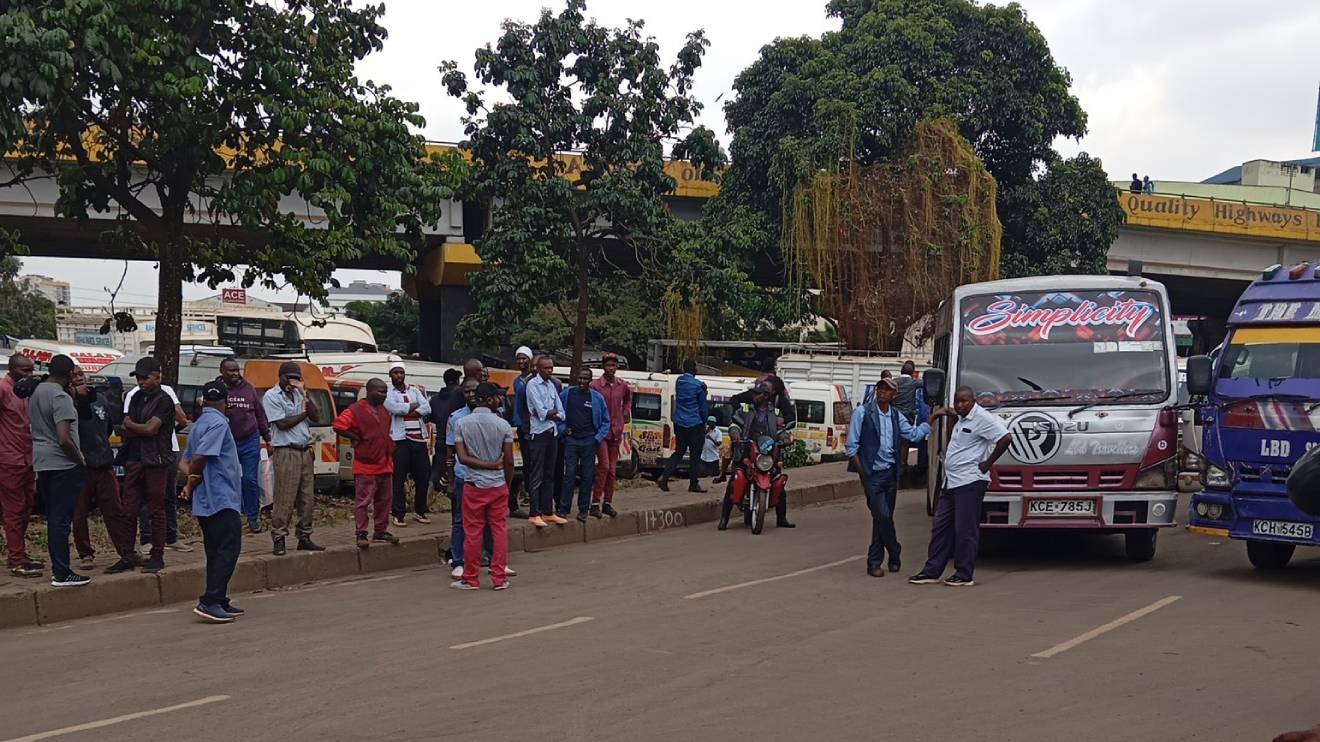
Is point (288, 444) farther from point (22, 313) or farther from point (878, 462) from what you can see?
point (22, 313)

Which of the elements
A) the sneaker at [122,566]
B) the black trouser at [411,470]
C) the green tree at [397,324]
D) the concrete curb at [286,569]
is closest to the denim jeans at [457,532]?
the concrete curb at [286,569]

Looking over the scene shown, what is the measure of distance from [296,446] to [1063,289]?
7.47m

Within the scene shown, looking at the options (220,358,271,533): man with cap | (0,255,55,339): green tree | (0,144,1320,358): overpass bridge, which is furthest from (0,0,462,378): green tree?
(0,255,55,339): green tree

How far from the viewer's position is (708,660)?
783 cm

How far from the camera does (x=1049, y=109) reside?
35.2 metres

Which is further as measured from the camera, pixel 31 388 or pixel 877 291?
pixel 877 291

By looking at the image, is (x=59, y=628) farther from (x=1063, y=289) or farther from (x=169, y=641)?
(x=1063, y=289)

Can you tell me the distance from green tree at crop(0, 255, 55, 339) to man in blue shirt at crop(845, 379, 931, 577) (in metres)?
51.6

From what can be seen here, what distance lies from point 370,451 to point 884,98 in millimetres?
23558

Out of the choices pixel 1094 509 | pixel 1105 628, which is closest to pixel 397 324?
pixel 1094 509

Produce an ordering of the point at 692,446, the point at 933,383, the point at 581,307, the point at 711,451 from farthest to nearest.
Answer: the point at 581,307 → the point at 711,451 → the point at 692,446 → the point at 933,383

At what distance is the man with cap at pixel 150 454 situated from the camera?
10461mm

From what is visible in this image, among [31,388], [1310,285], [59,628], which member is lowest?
[59,628]

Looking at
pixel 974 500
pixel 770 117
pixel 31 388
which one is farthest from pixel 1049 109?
pixel 31 388
